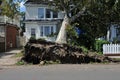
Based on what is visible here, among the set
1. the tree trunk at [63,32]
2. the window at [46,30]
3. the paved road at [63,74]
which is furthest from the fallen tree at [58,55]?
the window at [46,30]

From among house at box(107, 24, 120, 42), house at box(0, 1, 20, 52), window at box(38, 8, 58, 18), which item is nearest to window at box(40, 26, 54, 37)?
window at box(38, 8, 58, 18)

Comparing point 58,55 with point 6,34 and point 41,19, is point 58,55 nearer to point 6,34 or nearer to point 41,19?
point 6,34

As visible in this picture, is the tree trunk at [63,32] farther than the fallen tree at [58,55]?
Yes

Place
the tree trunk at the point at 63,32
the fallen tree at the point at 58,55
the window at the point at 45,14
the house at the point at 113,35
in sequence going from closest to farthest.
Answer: the fallen tree at the point at 58,55, the tree trunk at the point at 63,32, the house at the point at 113,35, the window at the point at 45,14

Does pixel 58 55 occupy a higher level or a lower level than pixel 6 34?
lower

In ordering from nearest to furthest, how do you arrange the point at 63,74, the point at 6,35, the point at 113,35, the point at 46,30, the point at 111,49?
the point at 63,74, the point at 111,49, the point at 6,35, the point at 113,35, the point at 46,30

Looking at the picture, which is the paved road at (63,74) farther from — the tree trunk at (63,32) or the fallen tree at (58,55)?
the tree trunk at (63,32)

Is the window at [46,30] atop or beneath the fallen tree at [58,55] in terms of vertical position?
atop

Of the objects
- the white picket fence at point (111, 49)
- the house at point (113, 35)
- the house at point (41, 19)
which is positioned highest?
the house at point (41, 19)

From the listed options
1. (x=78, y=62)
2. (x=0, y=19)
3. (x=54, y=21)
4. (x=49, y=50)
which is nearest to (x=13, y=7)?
(x=49, y=50)

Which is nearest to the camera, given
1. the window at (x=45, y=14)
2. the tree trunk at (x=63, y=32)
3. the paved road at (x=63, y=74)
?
the paved road at (x=63, y=74)

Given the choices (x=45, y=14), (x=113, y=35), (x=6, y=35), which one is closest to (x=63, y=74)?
(x=6, y=35)

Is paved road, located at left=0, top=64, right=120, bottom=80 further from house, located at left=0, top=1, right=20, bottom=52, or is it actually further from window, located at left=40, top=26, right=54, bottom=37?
window, located at left=40, top=26, right=54, bottom=37

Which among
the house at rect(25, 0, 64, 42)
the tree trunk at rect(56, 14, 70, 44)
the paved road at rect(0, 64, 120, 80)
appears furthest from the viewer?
the house at rect(25, 0, 64, 42)
